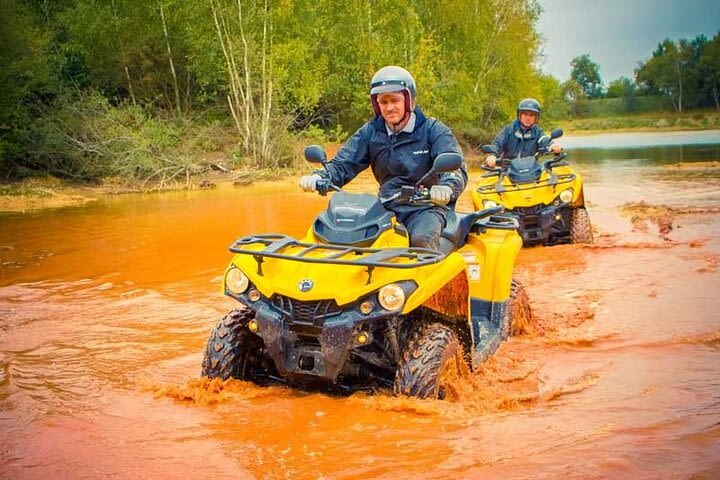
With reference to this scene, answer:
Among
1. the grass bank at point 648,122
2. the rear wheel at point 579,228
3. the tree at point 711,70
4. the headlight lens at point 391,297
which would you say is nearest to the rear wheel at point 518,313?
the headlight lens at point 391,297

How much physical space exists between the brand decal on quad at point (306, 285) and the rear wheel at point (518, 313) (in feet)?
7.23

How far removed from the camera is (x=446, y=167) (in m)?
4.31

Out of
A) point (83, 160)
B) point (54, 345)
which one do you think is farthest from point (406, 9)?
point (54, 345)

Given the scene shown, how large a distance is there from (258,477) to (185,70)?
2584 cm

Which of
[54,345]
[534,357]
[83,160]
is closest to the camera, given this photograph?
[534,357]

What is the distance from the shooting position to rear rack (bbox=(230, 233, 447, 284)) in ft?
12.6

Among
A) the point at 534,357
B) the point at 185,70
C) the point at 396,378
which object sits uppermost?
the point at 185,70

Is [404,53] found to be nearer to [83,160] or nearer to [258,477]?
[83,160]

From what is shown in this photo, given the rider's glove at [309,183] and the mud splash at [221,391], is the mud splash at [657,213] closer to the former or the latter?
the rider's glove at [309,183]

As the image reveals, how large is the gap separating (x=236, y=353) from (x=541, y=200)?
6215 mm

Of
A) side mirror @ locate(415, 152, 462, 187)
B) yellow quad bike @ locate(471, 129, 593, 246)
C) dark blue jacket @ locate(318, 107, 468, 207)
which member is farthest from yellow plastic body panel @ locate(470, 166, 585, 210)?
side mirror @ locate(415, 152, 462, 187)

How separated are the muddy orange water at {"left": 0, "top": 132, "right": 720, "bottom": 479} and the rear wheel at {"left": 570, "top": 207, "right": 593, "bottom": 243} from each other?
24 centimetres

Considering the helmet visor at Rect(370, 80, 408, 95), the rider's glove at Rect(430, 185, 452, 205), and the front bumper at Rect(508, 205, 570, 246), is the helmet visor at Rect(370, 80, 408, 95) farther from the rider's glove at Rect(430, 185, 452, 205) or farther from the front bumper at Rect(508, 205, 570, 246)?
the front bumper at Rect(508, 205, 570, 246)

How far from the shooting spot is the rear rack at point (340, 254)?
12.6ft
